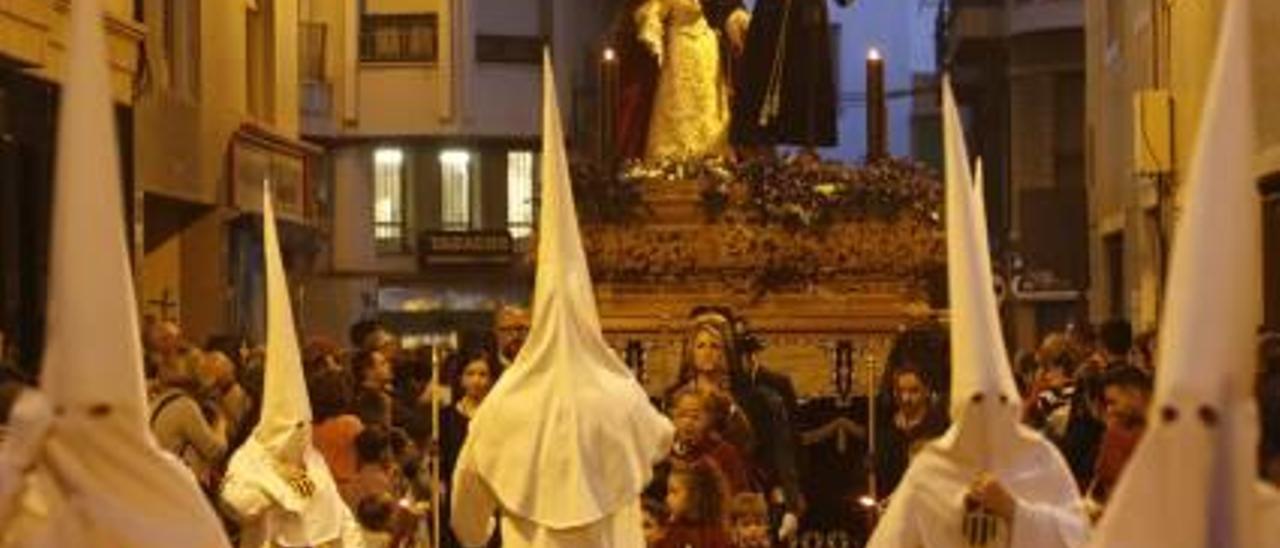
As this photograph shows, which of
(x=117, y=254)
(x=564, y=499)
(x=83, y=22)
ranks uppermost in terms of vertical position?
(x=83, y=22)

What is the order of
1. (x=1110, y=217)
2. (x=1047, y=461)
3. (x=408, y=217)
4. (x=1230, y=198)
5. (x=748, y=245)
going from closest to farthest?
(x=1230, y=198), (x=1047, y=461), (x=748, y=245), (x=1110, y=217), (x=408, y=217)

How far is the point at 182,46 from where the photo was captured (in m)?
26.8

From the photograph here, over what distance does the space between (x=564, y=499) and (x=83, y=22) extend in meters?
6.34

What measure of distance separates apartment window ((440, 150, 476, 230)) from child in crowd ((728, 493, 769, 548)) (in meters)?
38.6

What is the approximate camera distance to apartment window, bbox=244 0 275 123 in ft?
102

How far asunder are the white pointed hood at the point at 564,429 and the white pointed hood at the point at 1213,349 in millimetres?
6311

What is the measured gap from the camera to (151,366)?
44.4 ft

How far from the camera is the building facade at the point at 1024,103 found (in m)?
39.4

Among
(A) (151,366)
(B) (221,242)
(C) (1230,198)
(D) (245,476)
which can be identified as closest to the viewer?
(C) (1230,198)

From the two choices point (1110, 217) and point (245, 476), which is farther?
point (1110, 217)

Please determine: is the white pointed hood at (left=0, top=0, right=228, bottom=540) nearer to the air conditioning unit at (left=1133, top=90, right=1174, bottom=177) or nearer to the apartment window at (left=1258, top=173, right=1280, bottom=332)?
the apartment window at (left=1258, top=173, right=1280, bottom=332)

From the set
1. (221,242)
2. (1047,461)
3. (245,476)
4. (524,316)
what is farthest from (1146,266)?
(1047,461)

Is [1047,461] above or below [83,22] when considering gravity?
below

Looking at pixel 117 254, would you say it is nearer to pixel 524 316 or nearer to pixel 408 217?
pixel 524 316
